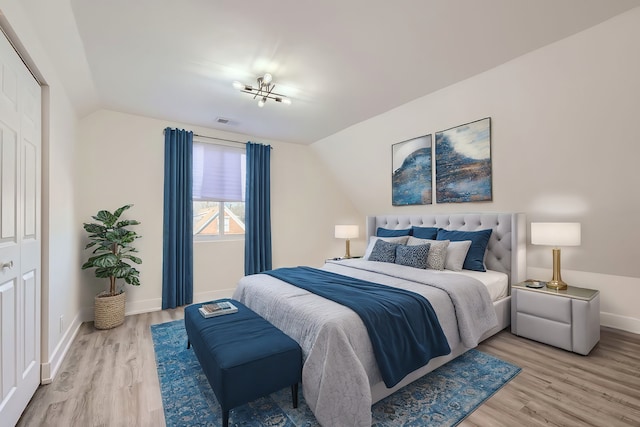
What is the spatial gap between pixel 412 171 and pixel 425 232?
2.93 feet

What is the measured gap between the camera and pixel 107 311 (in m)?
3.24

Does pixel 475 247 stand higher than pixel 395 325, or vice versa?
pixel 475 247

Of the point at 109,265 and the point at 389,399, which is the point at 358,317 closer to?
the point at 389,399

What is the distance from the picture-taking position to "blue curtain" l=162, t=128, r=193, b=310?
4004mm

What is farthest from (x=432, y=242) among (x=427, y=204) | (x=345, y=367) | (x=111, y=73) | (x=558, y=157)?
(x=111, y=73)

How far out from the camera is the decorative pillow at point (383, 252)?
357 cm

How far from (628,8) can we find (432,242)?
237cm

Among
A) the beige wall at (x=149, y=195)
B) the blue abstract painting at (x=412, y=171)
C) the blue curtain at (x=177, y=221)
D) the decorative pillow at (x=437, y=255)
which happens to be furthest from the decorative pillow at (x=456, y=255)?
the blue curtain at (x=177, y=221)

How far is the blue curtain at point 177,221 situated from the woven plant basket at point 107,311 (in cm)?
66

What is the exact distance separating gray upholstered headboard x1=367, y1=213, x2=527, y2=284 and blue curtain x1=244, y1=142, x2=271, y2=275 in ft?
8.59

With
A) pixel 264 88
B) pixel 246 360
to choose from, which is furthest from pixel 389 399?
pixel 264 88

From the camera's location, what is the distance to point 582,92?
238 cm

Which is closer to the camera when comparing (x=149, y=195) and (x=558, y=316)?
(x=558, y=316)

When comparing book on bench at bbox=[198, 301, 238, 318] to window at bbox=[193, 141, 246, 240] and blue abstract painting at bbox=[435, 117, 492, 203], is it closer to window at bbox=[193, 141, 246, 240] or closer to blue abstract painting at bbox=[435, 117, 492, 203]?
window at bbox=[193, 141, 246, 240]
